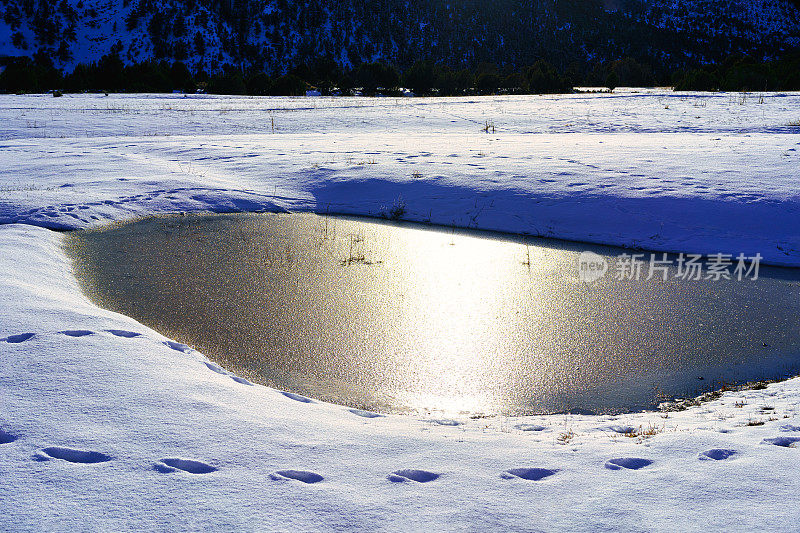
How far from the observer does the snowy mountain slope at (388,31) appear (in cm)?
8700

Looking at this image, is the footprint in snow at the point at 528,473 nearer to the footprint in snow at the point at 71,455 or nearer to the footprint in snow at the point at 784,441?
the footprint in snow at the point at 784,441

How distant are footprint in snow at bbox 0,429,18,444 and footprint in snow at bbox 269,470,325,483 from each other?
1.24 m

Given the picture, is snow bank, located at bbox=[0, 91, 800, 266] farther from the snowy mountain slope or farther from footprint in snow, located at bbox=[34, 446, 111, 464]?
the snowy mountain slope

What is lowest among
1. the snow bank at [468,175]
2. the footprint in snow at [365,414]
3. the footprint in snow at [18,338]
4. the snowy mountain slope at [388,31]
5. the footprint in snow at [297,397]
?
the footprint in snow at [365,414]

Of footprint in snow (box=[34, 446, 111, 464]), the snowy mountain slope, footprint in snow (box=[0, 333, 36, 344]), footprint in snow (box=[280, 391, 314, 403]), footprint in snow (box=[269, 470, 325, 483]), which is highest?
the snowy mountain slope

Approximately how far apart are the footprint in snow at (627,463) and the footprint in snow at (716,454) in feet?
0.87

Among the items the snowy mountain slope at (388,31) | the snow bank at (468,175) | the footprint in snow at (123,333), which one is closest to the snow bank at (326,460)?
the footprint in snow at (123,333)

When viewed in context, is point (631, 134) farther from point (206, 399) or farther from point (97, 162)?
point (206, 399)

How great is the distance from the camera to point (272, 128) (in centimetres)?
1866

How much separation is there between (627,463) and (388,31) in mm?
102762

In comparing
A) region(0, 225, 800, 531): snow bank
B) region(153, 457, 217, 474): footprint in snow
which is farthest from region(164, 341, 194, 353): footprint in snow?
region(153, 457, 217, 474): footprint in snow

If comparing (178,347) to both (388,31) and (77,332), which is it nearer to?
(77,332)

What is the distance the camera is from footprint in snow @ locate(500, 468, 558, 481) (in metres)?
2.84

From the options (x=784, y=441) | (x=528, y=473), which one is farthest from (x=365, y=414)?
(x=784, y=441)
